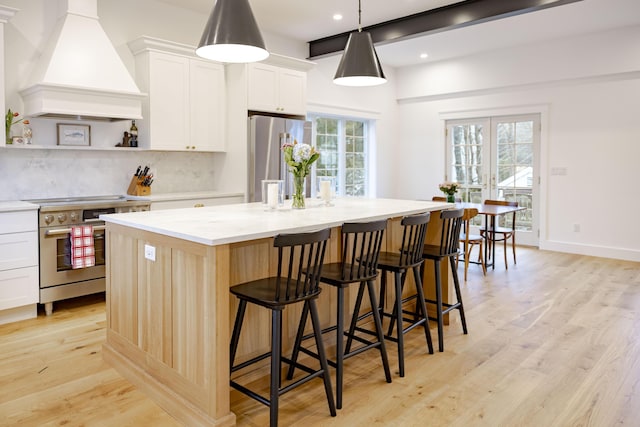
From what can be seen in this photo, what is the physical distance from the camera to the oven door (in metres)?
3.82

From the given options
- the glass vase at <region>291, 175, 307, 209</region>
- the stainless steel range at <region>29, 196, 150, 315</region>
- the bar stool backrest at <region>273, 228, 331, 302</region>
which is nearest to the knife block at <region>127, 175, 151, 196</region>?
the stainless steel range at <region>29, 196, 150, 315</region>

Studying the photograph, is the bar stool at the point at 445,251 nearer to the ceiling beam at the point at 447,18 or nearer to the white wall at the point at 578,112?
the ceiling beam at the point at 447,18

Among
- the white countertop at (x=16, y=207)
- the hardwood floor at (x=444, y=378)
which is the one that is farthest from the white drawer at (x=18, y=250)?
the hardwood floor at (x=444, y=378)

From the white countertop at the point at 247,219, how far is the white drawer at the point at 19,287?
4.49 feet

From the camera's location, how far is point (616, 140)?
245 inches

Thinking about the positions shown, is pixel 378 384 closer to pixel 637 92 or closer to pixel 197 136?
pixel 197 136

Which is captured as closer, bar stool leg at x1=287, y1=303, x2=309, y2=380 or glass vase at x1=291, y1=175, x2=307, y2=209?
bar stool leg at x1=287, y1=303, x2=309, y2=380

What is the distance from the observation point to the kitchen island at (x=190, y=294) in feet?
7.16

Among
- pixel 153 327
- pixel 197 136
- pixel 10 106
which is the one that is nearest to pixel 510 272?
pixel 197 136

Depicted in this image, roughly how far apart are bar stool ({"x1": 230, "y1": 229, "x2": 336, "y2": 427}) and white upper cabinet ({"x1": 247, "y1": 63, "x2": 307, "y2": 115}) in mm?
3299

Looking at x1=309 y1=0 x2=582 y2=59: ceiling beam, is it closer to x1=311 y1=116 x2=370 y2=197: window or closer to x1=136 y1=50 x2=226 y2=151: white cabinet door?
x1=311 y1=116 x2=370 y2=197: window

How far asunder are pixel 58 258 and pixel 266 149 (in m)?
2.38

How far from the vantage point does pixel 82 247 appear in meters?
3.91

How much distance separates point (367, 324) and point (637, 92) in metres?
4.98
